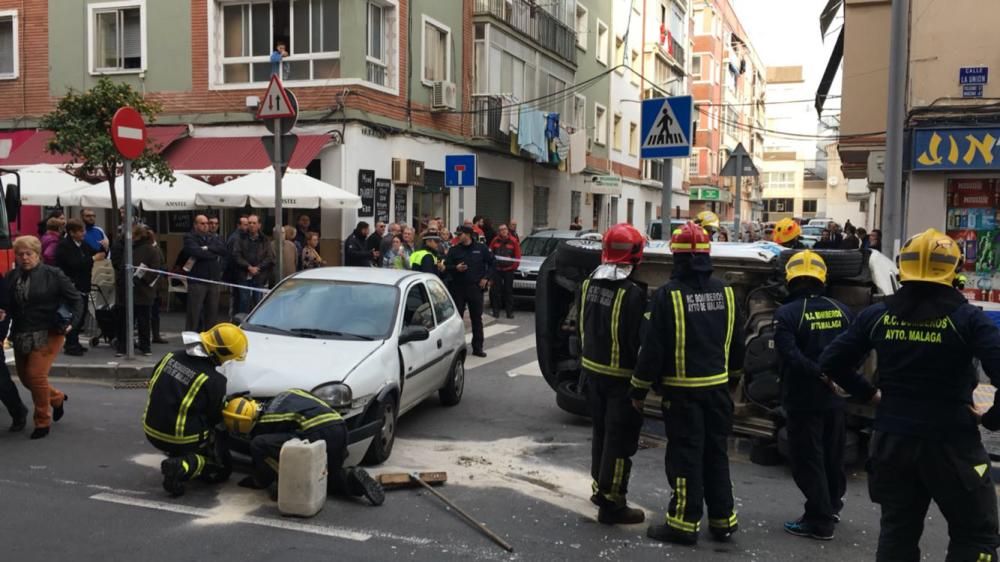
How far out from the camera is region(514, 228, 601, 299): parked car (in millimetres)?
16500

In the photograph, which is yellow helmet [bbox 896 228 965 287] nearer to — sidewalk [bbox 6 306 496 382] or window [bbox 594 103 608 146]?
sidewalk [bbox 6 306 496 382]

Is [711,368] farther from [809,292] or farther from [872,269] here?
[872,269]

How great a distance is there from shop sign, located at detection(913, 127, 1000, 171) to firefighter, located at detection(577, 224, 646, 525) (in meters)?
9.77

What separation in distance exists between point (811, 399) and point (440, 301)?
427 cm

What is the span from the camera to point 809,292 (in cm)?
530

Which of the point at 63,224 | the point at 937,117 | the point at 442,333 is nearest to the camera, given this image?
the point at 442,333

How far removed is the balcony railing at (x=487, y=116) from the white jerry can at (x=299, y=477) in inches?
699

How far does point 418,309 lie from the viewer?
7.81 meters

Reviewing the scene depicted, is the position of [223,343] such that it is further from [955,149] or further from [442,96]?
[442,96]

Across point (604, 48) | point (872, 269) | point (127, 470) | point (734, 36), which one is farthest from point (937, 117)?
point (734, 36)

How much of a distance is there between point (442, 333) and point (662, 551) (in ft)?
12.5

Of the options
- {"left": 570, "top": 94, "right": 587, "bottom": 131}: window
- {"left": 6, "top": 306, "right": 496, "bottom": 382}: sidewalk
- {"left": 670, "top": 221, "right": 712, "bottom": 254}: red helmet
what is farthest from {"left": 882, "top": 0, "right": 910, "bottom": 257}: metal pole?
{"left": 570, "top": 94, "right": 587, "bottom": 131}: window

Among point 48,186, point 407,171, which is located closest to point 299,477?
point 48,186

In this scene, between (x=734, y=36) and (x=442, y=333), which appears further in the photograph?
(x=734, y=36)
